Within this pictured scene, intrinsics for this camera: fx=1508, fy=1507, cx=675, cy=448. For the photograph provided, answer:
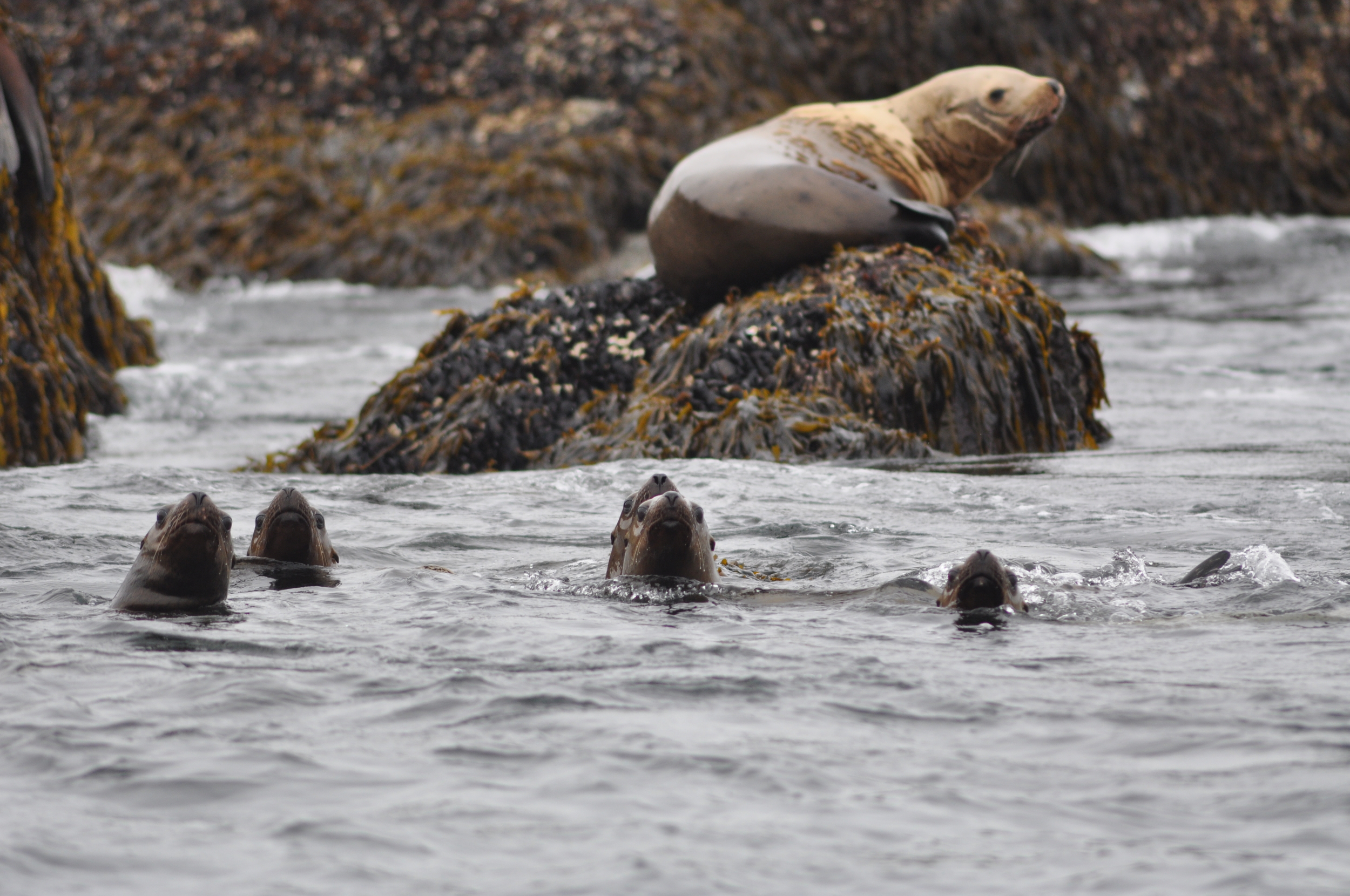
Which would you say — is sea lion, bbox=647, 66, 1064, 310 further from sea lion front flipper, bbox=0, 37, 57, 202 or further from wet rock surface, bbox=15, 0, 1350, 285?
wet rock surface, bbox=15, 0, 1350, 285

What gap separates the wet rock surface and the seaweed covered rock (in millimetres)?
8080

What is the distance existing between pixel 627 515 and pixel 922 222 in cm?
459

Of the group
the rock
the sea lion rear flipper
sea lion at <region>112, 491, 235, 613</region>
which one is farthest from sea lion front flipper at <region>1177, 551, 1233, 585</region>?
the rock

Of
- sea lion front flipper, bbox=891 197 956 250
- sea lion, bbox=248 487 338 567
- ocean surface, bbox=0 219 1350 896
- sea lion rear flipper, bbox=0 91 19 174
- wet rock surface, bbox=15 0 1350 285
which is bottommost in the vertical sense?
ocean surface, bbox=0 219 1350 896

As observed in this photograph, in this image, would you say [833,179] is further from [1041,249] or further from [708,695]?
[1041,249]

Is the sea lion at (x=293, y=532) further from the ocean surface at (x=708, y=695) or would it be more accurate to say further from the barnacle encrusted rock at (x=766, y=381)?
the barnacle encrusted rock at (x=766, y=381)

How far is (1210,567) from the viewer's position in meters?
Result: 4.84

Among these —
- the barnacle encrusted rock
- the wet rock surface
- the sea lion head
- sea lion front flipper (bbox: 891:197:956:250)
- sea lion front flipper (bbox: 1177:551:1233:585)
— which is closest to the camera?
sea lion front flipper (bbox: 1177:551:1233:585)

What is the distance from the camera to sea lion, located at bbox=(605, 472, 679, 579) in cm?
519

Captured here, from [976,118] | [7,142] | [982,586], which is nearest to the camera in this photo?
[982,586]

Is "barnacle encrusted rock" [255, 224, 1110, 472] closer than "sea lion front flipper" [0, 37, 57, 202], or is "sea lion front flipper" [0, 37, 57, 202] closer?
"barnacle encrusted rock" [255, 224, 1110, 472]

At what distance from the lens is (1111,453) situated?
797 cm

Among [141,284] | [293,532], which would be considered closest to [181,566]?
[293,532]

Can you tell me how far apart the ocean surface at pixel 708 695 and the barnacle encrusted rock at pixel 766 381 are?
686 mm
